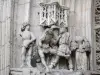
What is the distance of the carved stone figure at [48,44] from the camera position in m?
10.1

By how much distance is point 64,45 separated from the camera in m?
10.1

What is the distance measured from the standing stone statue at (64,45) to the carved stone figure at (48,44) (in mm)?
160

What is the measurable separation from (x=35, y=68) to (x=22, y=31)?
118 centimetres

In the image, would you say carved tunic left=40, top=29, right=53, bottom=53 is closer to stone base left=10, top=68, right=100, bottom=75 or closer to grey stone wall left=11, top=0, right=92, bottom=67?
grey stone wall left=11, top=0, right=92, bottom=67

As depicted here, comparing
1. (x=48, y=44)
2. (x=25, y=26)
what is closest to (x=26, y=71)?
(x=48, y=44)

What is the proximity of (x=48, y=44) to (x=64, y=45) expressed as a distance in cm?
43

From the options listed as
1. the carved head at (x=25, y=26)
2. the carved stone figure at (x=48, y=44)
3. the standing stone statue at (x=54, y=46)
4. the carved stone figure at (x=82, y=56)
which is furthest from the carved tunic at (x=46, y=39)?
the carved stone figure at (x=82, y=56)

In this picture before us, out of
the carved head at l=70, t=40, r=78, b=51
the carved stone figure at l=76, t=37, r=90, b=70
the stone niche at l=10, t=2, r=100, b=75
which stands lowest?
the carved stone figure at l=76, t=37, r=90, b=70

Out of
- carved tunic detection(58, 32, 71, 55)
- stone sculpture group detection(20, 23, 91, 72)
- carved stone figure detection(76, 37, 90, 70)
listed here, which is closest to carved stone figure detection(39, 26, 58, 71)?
stone sculpture group detection(20, 23, 91, 72)

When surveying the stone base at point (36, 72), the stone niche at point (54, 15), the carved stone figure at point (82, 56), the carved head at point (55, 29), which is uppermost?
the stone niche at point (54, 15)

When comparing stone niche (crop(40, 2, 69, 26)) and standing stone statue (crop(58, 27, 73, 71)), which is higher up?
stone niche (crop(40, 2, 69, 26))

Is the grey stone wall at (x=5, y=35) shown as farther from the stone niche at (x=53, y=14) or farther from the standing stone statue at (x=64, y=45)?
the standing stone statue at (x=64, y=45)

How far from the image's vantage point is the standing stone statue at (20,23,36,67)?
10.1m

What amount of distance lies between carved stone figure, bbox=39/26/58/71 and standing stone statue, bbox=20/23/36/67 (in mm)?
287
